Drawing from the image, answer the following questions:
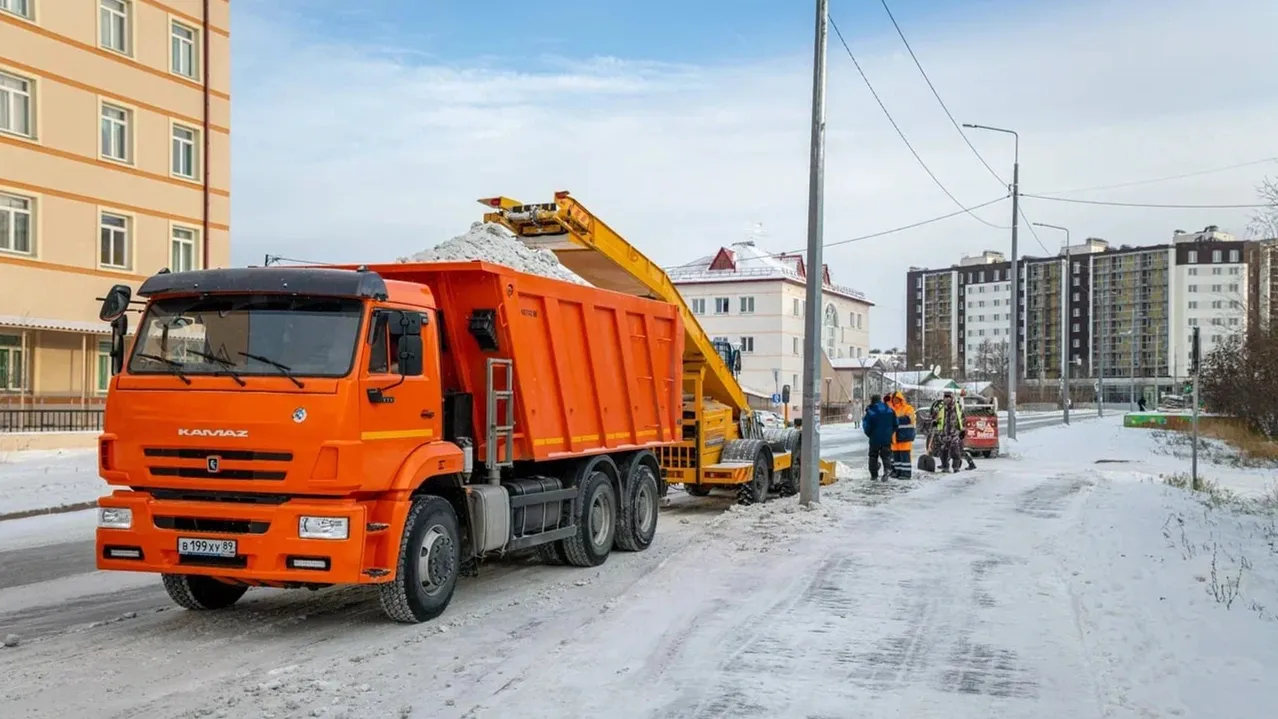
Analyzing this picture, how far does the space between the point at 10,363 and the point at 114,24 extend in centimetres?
932

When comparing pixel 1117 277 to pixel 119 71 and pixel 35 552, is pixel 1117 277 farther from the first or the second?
pixel 35 552

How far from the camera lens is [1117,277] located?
454 ft

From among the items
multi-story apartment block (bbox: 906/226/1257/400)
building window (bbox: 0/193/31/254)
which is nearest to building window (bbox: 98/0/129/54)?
building window (bbox: 0/193/31/254)

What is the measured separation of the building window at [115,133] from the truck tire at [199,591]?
2302 centimetres

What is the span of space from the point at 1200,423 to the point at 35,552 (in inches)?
1543

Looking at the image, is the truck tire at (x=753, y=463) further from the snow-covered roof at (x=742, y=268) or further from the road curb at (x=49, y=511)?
the snow-covered roof at (x=742, y=268)

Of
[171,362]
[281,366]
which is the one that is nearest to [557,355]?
[281,366]

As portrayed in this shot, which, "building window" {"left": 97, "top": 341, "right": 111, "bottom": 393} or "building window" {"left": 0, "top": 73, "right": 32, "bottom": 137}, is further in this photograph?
"building window" {"left": 97, "top": 341, "right": 111, "bottom": 393}

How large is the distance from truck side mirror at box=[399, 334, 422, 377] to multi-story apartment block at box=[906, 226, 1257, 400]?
105 meters

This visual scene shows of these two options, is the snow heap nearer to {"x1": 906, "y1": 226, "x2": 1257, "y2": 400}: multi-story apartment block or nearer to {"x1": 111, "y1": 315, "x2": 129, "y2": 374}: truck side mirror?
{"x1": 111, "y1": 315, "x2": 129, "y2": 374}: truck side mirror

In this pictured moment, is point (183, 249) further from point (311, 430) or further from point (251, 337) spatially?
point (311, 430)

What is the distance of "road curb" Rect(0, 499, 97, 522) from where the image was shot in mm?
15125

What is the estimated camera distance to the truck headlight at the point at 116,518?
7445 mm

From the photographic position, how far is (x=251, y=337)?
7465mm
